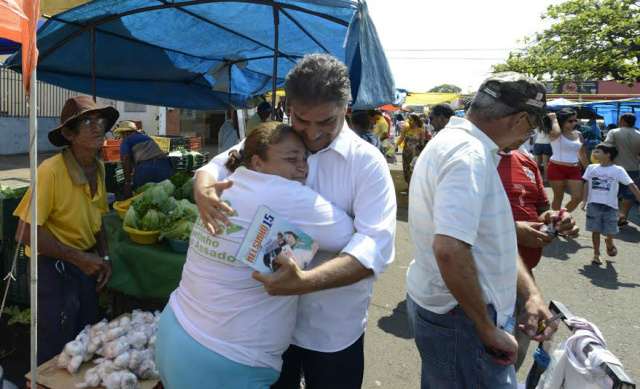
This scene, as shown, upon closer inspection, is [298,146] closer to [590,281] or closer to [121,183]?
[121,183]

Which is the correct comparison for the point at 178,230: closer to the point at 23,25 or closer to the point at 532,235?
the point at 23,25

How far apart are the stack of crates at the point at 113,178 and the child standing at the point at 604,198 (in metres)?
6.81

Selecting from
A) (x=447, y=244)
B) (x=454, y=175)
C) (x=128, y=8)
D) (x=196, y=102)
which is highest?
(x=128, y=8)

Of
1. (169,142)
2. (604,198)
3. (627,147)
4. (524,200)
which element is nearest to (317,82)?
(524,200)

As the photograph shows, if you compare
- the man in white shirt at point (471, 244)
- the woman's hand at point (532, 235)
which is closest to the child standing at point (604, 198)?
the woman's hand at point (532, 235)

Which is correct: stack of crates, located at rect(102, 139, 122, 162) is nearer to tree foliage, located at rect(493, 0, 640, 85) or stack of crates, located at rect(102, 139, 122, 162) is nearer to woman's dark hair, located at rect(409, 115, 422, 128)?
woman's dark hair, located at rect(409, 115, 422, 128)

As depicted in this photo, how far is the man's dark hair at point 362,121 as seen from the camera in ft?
21.9

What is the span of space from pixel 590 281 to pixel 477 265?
5.10 metres

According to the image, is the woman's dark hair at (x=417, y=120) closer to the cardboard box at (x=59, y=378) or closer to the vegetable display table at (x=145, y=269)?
the vegetable display table at (x=145, y=269)

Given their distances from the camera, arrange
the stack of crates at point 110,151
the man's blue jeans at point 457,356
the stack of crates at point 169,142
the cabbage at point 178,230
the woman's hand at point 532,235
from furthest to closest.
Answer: the stack of crates at point 169,142
the stack of crates at point 110,151
the cabbage at point 178,230
the woman's hand at point 532,235
the man's blue jeans at point 457,356

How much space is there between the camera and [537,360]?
2.27m

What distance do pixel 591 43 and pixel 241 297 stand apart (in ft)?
74.8

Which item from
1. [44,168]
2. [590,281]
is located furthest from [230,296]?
[590,281]

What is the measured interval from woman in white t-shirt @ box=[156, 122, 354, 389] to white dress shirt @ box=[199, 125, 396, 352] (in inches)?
5.5
